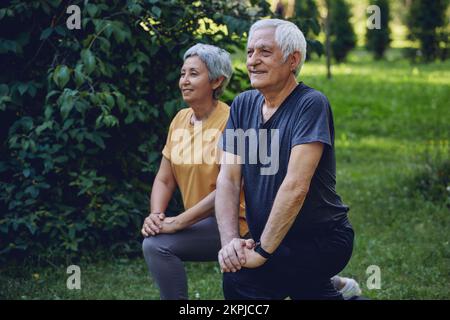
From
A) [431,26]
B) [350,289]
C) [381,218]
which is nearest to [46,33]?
[350,289]

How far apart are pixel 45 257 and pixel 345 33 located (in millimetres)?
15777

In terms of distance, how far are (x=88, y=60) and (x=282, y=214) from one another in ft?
7.70

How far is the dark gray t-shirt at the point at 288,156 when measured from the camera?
3.53 meters

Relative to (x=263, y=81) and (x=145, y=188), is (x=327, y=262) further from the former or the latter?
(x=145, y=188)

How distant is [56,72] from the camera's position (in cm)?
546

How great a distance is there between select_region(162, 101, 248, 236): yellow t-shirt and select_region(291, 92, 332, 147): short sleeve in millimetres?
777

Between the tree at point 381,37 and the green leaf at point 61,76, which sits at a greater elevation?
the tree at point 381,37

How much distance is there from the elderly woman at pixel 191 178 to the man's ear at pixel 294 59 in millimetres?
670

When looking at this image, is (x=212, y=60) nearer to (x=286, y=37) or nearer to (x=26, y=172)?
(x=286, y=37)

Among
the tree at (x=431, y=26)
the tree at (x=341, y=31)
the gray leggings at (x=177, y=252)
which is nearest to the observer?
the gray leggings at (x=177, y=252)

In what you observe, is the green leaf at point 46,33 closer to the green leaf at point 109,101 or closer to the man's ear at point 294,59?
the green leaf at point 109,101

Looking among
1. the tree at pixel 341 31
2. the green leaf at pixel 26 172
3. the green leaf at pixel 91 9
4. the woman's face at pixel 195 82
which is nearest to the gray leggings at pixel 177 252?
the woman's face at pixel 195 82

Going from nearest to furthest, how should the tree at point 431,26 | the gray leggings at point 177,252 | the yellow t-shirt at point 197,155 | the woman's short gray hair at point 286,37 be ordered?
the woman's short gray hair at point 286,37
the gray leggings at point 177,252
the yellow t-shirt at point 197,155
the tree at point 431,26
